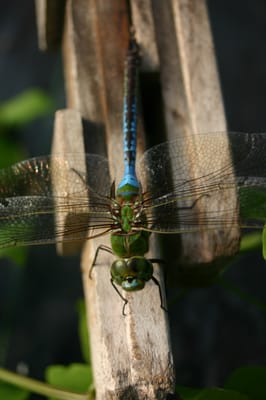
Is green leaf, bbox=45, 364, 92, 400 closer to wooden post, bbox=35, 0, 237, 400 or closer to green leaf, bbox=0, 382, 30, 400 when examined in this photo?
green leaf, bbox=0, 382, 30, 400

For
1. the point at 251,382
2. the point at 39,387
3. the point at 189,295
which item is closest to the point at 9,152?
the point at 189,295

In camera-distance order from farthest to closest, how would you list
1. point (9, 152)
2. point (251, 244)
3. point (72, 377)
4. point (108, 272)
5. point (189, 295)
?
point (9, 152) → point (189, 295) → point (251, 244) → point (72, 377) → point (108, 272)

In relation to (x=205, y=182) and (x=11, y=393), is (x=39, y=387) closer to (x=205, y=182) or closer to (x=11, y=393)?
(x=11, y=393)

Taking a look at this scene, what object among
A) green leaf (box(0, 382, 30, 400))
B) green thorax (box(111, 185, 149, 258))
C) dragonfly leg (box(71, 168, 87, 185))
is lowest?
green leaf (box(0, 382, 30, 400))

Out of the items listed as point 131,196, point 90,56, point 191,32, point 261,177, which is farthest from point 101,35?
point 261,177

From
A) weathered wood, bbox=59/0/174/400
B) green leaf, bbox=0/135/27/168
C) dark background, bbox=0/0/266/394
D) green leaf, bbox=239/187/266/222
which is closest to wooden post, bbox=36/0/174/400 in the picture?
weathered wood, bbox=59/0/174/400
